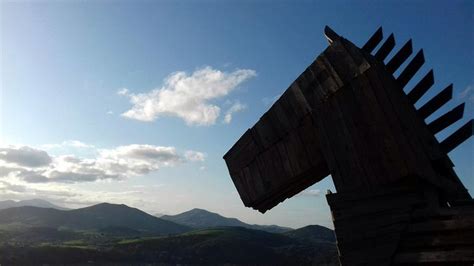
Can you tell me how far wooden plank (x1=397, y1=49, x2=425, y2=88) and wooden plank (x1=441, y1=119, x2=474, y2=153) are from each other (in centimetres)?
105

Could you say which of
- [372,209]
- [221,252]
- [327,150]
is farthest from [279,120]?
[221,252]

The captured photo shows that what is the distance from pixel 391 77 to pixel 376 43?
0.53 meters

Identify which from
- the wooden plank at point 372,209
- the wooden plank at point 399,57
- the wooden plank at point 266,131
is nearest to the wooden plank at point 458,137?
the wooden plank at point 399,57

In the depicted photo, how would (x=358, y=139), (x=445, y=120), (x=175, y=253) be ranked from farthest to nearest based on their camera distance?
(x=175, y=253), (x=445, y=120), (x=358, y=139)

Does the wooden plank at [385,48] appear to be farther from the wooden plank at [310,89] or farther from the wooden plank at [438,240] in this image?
the wooden plank at [438,240]

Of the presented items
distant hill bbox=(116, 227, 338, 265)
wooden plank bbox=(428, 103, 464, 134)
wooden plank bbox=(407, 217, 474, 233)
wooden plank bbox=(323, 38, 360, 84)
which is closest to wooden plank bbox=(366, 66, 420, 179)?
wooden plank bbox=(323, 38, 360, 84)

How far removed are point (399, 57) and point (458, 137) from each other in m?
1.47

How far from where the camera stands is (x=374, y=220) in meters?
4.16

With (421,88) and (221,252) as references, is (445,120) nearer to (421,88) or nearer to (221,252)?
(421,88)

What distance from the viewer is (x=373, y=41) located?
5453 mm

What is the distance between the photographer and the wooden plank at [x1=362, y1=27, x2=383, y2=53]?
5.41 metres

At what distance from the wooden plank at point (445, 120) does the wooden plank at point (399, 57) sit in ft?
3.16

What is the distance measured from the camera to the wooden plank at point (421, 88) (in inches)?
210

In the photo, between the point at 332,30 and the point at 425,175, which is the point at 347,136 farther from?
the point at 332,30
